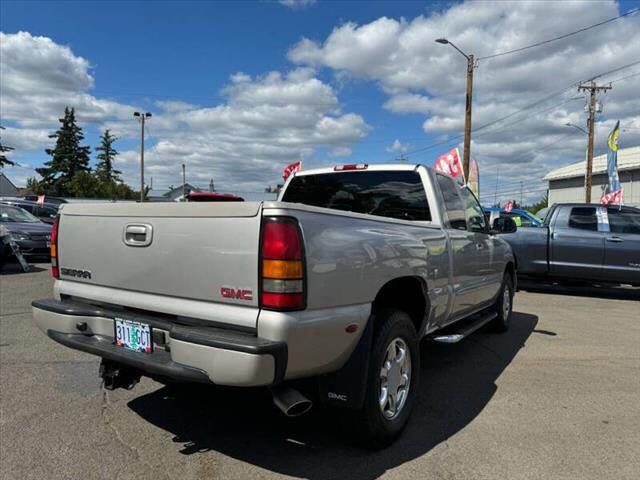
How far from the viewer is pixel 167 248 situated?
306cm

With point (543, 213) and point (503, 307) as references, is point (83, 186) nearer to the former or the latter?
point (543, 213)

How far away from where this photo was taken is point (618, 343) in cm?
657

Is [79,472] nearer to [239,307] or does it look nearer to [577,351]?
[239,307]

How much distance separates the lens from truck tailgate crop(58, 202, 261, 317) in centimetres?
276

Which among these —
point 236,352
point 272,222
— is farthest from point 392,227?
point 236,352

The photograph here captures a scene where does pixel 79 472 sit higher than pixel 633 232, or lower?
lower

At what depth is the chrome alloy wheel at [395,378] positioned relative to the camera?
11.4 feet

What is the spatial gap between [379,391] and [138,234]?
5.88ft

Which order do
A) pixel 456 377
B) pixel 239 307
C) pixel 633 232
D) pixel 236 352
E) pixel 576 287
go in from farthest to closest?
pixel 576 287
pixel 633 232
pixel 456 377
pixel 239 307
pixel 236 352

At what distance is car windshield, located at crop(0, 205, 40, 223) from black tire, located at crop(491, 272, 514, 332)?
12870mm

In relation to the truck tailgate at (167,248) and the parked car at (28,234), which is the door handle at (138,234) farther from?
the parked car at (28,234)

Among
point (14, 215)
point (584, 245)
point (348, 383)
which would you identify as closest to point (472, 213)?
point (348, 383)

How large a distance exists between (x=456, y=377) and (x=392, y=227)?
217cm

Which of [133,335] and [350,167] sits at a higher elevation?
[350,167]
